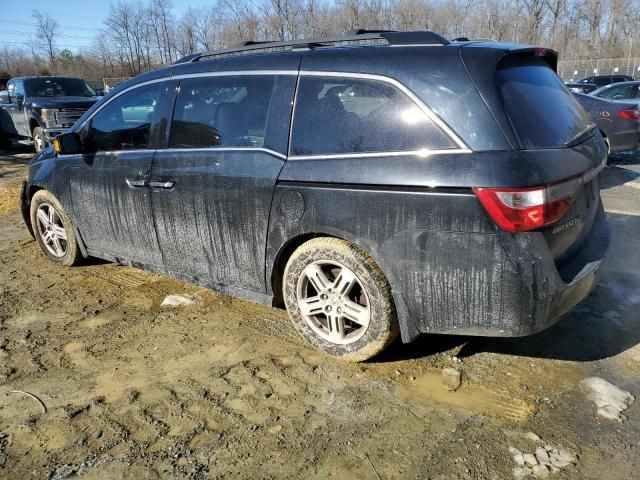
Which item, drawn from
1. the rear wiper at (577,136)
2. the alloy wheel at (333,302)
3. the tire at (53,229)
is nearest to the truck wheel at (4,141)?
the tire at (53,229)

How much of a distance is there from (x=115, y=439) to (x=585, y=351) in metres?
2.83

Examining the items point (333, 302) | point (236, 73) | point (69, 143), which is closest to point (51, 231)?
point (69, 143)

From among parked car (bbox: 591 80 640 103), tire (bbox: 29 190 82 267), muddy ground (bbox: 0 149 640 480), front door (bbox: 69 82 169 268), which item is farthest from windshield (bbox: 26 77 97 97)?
parked car (bbox: 591 80 640 103)

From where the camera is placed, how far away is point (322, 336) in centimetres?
338

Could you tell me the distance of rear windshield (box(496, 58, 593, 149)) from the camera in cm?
273

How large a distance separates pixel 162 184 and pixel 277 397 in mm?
1791

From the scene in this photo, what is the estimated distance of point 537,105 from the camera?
9.61ft

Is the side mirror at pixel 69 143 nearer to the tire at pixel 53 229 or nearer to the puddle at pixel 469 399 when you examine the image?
the tire at pixel 53 229

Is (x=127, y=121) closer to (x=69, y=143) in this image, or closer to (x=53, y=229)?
(x=69, y=143)

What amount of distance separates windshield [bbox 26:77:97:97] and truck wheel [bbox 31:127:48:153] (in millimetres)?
1073

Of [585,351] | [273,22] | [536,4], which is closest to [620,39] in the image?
[536,4]

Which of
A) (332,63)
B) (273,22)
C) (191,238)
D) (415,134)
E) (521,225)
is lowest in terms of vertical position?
(191,238)

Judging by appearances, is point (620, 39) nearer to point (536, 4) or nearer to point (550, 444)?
point (536, 4)

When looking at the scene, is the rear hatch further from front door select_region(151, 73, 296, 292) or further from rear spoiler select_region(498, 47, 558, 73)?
front door select_region(151, 73, 296, 292)
